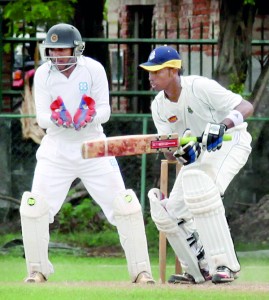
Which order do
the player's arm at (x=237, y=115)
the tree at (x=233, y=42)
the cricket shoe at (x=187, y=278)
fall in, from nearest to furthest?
the player's arm at (x=237, y=115) < the cricket shoe at (x=187, y=278) < the tree at (x=233, y=42)

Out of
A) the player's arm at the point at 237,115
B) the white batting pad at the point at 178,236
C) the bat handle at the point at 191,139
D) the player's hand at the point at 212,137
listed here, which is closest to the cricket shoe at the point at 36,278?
the white batting pad at the point at 178,236

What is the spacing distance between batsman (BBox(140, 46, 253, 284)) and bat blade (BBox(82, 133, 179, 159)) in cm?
18

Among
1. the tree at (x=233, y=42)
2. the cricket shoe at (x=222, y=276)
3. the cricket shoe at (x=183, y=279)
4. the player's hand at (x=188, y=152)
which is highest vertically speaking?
the player's hand at (x=188, y=152)

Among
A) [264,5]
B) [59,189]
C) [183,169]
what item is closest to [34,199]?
[59,189]

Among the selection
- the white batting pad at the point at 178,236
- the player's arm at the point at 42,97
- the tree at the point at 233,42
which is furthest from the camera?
the tree at the point at 233,42

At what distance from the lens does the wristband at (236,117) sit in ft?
34.6

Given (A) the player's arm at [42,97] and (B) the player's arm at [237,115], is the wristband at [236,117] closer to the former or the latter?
(B) the player's arm at [237,115]

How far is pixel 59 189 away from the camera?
1115 cm

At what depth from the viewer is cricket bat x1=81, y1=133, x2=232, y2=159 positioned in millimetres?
9852

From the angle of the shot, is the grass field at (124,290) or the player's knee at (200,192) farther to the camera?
the player's knee at (200,192)

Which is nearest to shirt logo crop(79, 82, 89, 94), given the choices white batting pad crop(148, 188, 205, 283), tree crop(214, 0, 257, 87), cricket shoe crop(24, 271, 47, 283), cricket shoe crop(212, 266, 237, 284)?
white batting pad crop(148, 188, 205, 283)

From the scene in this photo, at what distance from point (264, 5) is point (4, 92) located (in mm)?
4077

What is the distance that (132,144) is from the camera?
1002cm

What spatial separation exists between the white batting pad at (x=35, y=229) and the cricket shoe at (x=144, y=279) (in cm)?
71
